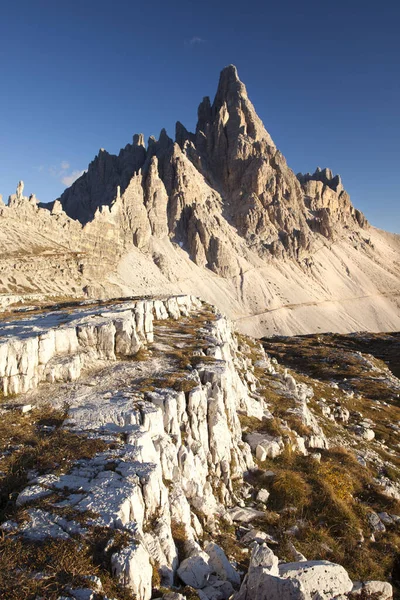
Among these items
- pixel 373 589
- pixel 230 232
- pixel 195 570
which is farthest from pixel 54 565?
pixel 230 232

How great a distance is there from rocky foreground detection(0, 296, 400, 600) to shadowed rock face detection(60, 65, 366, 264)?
103279 mm

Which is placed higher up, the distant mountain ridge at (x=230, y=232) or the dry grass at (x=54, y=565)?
the distant mountain ridge at (x=230, y=232)

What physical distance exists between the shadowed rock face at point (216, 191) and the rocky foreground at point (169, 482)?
4066 inches

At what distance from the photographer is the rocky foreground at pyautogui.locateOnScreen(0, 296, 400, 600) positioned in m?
7.48

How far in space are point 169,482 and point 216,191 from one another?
14650cm

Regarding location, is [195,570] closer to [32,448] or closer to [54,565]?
[54,565]

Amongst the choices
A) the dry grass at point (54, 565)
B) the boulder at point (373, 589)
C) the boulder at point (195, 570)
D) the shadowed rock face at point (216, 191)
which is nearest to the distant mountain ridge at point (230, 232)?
the shadowed rock face at point (216, 191)

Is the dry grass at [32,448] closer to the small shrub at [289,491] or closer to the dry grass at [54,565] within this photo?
the dry grass at [54,565]

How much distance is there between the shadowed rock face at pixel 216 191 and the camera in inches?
4980

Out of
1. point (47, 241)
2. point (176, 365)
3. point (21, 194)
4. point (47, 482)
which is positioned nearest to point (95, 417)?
point (47, 482)

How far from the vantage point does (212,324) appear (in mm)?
32969

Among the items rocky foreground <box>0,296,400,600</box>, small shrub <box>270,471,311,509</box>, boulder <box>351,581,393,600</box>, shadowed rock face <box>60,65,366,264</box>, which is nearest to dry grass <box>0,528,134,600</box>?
rocky foreground <box>0,296,400,600</box>

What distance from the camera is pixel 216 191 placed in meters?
147

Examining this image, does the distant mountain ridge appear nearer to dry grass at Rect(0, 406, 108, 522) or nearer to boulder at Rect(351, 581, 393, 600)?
dry grass at Rect(0, 406, 108, 522)
